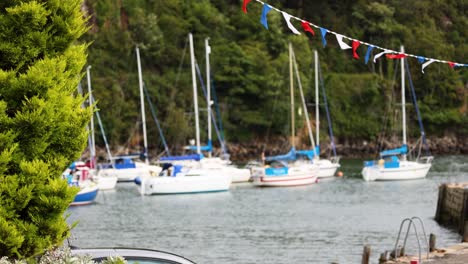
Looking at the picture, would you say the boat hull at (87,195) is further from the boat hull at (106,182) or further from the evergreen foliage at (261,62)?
the evergreen foliage at (261,62)

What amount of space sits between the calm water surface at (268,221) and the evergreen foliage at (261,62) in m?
28.8

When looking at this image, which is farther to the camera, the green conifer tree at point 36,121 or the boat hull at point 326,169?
the boat hull at point 326,169

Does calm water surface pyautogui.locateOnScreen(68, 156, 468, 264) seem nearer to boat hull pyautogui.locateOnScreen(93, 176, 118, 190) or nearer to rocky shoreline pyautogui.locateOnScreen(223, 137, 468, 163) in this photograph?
boat hull pyautogui.locateOnScreen(93, 176, 118, 190)

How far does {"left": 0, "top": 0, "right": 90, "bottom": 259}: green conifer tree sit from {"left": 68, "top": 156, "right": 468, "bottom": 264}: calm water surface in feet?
58.1

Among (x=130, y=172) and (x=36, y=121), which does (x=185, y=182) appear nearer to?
(x=130, y=172)

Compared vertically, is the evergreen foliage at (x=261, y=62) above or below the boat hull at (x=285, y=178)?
above

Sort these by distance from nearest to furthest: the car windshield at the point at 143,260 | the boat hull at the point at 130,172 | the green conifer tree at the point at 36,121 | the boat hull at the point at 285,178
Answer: the car windshield at the point at 143,260 → the green conifer tree at the point at 36,121 → the boat hull at the point at 285,178 → the boat hull at the point at 130,172

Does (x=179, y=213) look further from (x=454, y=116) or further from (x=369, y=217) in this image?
(x=454, y=116)

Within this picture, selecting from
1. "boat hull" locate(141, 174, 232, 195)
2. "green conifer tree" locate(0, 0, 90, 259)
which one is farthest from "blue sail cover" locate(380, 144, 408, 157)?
"green conifer tree" locate(0, 0, 90, 259)

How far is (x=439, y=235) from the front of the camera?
3428cm

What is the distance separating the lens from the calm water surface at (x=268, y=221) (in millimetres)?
32781

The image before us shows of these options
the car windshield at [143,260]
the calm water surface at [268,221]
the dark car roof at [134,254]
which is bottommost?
the calm water surface at [268,221]

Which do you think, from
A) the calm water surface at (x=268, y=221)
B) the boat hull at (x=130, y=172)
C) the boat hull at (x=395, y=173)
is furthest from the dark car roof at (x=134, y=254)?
the boat hull at (x=130, y=172)

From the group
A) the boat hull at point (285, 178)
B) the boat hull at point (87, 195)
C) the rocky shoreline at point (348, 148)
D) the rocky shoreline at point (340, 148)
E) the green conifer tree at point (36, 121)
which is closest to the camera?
the green conifer tree at point (36, 121)
